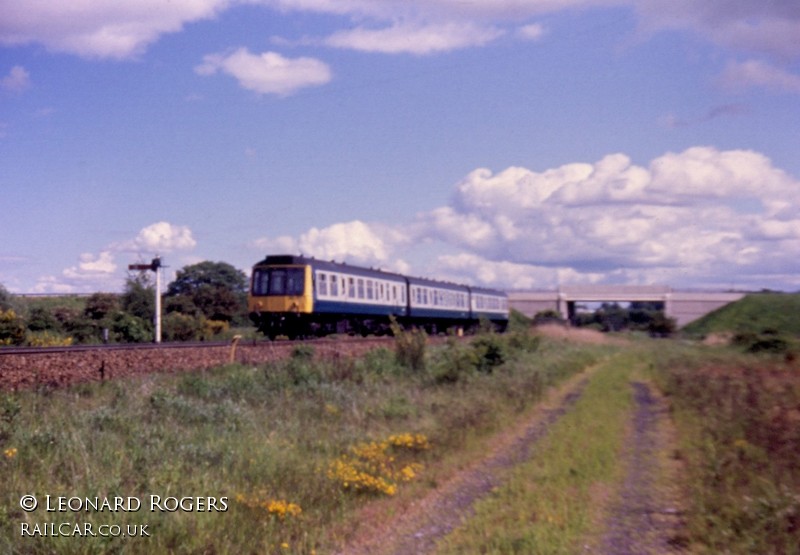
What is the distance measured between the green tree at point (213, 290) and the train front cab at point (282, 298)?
1893cm

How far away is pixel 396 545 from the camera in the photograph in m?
7.33

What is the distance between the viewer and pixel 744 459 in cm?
930

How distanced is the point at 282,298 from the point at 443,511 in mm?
18073

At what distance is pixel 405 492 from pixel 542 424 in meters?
6.48

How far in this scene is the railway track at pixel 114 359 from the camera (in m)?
13.3

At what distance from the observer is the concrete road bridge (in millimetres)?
77000

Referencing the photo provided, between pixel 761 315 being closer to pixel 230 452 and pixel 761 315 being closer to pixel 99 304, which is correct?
pixel 99 304

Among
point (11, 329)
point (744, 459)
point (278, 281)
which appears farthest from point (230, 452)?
point (11, 329)

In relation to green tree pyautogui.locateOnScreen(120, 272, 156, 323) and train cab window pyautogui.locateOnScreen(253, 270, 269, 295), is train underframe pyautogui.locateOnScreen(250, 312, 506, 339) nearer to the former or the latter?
train cab window pyautogui.locateOnScreen(253, 270, 269, 295)

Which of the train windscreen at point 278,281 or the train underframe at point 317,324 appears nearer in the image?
the train windscreen at point 278,281

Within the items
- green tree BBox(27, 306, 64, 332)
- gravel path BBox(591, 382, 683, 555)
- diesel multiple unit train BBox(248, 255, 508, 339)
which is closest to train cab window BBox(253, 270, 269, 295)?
diesel multiple unit train BBox(248, 255, 508, 339)

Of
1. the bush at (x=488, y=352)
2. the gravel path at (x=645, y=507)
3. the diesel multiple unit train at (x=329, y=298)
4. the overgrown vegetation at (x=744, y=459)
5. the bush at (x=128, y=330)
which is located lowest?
the gravel path at (x=645, y=507)

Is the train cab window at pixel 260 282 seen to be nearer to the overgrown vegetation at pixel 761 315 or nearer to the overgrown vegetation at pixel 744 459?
the overgrown vegetation at pixel 744 459

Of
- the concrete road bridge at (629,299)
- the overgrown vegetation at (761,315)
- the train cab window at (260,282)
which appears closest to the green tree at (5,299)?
the train cab window at (260,282)
